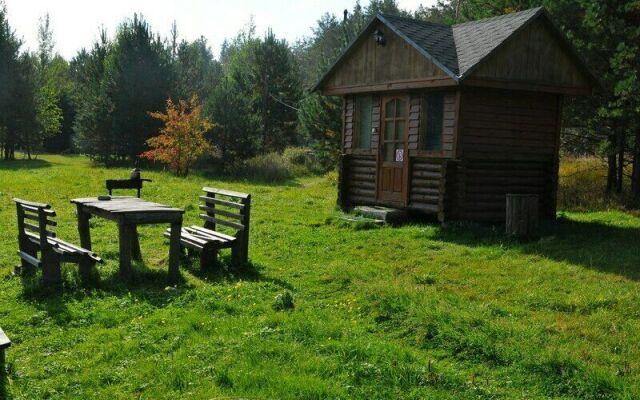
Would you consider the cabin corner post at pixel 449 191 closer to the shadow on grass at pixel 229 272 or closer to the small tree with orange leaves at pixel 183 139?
the shadow on grass at pixel 229 272

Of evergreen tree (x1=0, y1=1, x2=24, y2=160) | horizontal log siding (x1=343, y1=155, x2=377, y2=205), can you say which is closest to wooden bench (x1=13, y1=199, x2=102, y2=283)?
horizontal log siding (x1=343, y1=155, x2=377, y2=205)

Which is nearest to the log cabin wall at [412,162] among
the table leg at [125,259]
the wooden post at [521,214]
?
the wooden post at [521,214]

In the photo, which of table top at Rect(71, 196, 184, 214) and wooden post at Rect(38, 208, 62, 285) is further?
table top at Rect(71, 196, 184, 214)

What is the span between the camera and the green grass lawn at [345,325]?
489cm

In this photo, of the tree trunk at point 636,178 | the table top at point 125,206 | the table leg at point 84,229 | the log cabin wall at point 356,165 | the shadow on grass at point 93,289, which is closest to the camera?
the shadow on grass at point 93,289

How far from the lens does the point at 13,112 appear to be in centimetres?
3847

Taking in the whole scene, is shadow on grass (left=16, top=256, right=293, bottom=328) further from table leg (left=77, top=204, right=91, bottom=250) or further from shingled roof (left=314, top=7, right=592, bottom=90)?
shingled roof (left=314, top=7, right=592, bottom=90)

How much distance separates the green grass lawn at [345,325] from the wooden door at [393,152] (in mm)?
3084

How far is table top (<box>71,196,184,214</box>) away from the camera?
26.8 ft

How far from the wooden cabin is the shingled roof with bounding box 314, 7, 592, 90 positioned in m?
0.04

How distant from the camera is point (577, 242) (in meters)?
11.3

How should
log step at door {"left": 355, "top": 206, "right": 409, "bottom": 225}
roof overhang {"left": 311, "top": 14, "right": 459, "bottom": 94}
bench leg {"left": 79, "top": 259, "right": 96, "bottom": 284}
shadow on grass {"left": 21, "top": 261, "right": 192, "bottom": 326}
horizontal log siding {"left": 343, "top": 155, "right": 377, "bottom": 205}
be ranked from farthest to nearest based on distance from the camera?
horizontal log siding {"left": 343, "top": 155, "right": 377, "bottom": 205} → log step at door {"left": 355, "top": 206, "right": 409, "bottom": 225} → roof overhang {"left": 311, "top": 14, "right": 459, "bottom": 94} → bench leg {"left": 79, "top": 259, "right": 96, "bottom": 284} → shadow on grass {"left": 21, "top": 261, "right": 192, "bottom": 326}

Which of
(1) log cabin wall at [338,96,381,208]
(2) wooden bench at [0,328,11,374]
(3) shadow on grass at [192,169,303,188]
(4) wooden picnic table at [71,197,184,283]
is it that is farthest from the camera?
(3) shadow on grass at [192,169,303,188]

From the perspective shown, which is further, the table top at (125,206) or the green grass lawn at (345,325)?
the table top at (125,206)
